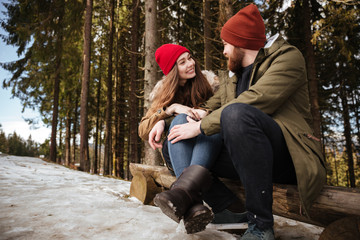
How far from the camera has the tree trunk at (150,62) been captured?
495cm

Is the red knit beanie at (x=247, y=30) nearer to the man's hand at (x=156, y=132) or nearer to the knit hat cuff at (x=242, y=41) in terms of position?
the knit hat cuff at (x=242, y=41)

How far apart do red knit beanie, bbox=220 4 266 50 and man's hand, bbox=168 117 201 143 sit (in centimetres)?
78

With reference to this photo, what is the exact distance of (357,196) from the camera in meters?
1.17

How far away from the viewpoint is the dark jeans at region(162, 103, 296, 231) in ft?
4.30

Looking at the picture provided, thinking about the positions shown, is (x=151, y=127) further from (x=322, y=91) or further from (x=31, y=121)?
(x=31, y=121)

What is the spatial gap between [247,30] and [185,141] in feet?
3.26

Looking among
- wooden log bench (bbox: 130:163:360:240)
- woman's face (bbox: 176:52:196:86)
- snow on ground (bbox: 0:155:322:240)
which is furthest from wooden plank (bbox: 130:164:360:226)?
woman's face (bbox: 176:52:196:86)

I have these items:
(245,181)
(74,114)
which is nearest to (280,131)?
(245,181)

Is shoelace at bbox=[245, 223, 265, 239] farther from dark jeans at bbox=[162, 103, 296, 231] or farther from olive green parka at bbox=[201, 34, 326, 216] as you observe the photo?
olive green parka at bbox=[201, 34, 326, 216]

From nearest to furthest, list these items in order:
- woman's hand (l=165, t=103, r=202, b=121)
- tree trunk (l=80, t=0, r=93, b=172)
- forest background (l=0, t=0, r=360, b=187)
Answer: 1. woman's hand (l=165, t=103, r=202, b=121)
2. forest background (l=0, t=0, r=360, b=187)
3. tree trunk (l=80, t=0, r=93, b=172)

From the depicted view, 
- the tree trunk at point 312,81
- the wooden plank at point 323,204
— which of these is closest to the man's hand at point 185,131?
the wooden plank at point 323,204

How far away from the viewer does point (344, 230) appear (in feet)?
3.88

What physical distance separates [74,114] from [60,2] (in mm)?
7659

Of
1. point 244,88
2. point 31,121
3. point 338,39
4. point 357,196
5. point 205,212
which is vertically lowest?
point 205,212
